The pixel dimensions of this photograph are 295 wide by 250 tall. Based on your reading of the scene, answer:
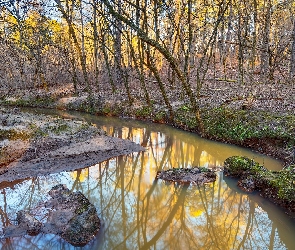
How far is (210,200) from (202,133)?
622 cm

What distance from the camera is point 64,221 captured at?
6.64 meters

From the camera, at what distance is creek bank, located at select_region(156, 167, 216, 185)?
29.5ft

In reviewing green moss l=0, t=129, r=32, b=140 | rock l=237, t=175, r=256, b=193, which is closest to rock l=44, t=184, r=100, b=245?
rock l=237, t=175, r=256, b=193

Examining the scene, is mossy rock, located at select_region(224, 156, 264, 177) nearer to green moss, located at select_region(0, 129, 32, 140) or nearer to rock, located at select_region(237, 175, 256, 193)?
rock, located at select_region(237, 175, 256, 193)

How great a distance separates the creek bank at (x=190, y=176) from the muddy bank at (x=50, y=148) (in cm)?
299

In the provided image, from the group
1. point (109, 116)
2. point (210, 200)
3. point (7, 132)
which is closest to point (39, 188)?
point (7, 132)

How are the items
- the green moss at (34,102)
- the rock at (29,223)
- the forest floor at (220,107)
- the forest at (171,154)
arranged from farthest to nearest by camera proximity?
the green moss at (34,102) < the forest floor at (220,107) < the forest at (171,154) < the rock at (29,223)

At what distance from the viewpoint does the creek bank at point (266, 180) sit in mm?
7297

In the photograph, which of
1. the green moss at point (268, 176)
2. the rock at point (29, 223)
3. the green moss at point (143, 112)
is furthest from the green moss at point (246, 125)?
the rock at point (29, 223)

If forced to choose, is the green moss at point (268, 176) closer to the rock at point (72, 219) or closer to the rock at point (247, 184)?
the rock at point (247, 184)

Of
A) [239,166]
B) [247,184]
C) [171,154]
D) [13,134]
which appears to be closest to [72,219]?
[247,184]

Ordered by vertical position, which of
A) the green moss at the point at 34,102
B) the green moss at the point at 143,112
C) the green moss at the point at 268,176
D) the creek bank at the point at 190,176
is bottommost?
the creek bank at the point at 190,176

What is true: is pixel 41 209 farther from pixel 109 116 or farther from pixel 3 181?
pixel 109 116

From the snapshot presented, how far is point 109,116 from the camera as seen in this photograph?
20156 millimetres
